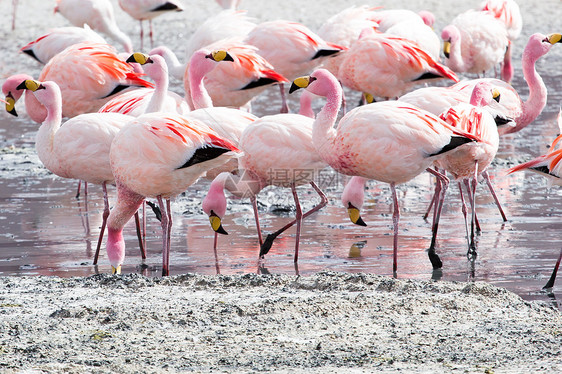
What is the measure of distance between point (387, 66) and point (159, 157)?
10.9 feet

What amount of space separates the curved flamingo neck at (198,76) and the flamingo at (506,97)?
1.47 m

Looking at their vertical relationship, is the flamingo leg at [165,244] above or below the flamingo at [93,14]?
below

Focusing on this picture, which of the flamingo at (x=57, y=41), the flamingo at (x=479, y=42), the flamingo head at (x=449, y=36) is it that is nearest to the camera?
the flamingo at (x=57, y=41)

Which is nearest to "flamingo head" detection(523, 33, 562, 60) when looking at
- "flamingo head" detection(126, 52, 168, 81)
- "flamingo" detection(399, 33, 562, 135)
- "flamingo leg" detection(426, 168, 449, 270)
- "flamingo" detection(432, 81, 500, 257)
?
"flamingo" detection(399, 33, 562, 135)

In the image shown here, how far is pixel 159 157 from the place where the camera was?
17.1 feet

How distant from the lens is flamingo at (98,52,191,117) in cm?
643

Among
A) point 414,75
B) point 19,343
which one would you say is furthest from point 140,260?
point 414,75

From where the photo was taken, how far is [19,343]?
3852 mm

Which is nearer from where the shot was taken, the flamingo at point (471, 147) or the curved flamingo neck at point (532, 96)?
the flamingo at point (471, 147)

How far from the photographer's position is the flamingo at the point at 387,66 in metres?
7.80

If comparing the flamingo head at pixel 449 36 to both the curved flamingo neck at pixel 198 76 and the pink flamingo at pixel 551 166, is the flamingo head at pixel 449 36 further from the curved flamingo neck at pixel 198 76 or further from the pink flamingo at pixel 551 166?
the pink flamingo at pixel 551 166

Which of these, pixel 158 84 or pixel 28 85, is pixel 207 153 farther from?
pixel 28 85

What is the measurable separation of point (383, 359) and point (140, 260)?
98.5 inches

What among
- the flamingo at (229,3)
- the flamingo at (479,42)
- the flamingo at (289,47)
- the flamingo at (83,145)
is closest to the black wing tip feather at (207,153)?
the flamingo at (83,145)
